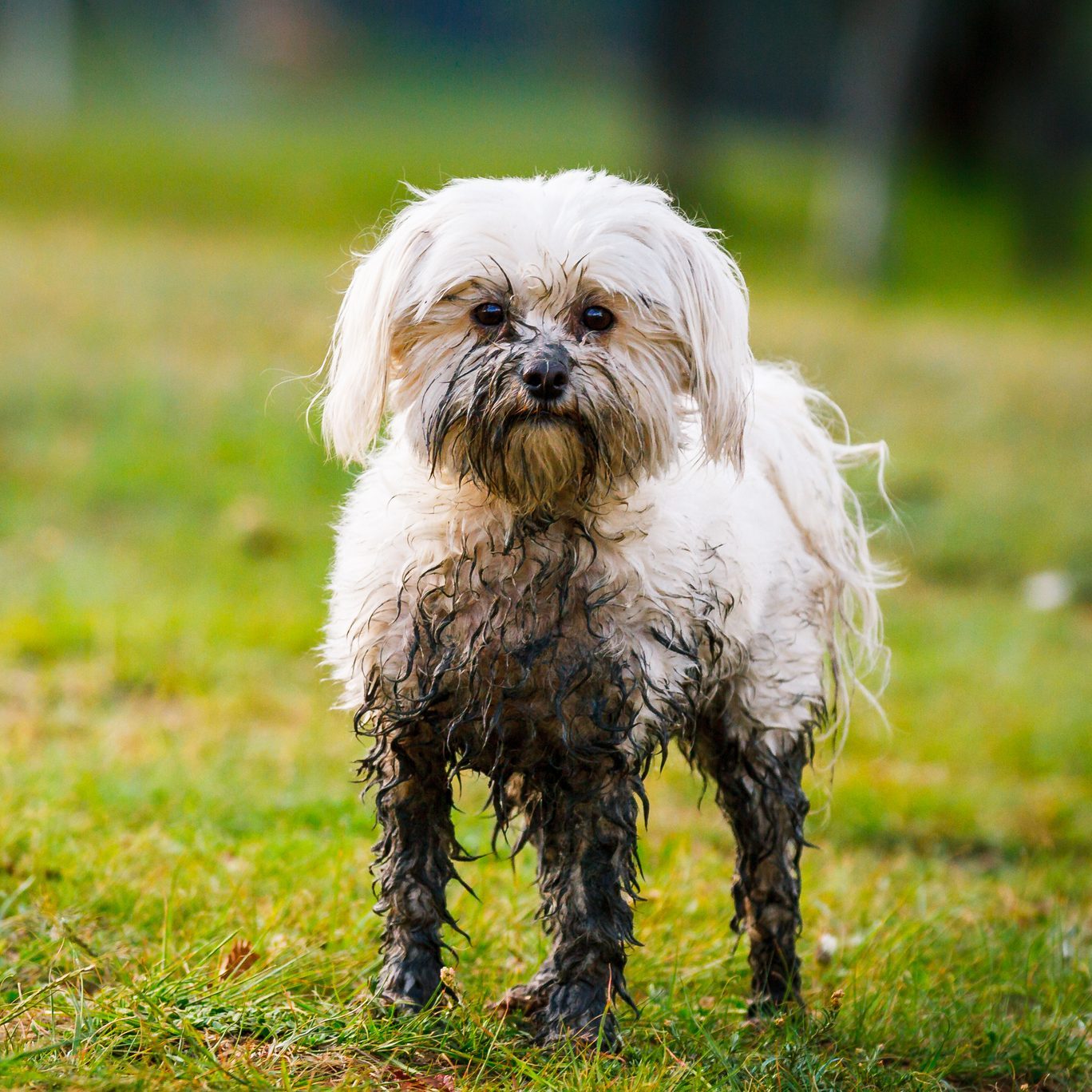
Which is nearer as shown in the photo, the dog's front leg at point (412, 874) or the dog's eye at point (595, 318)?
the dog's eye at point (595, 318)

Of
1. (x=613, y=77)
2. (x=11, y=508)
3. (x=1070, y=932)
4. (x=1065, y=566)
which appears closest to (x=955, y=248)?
(x=613, y=77)

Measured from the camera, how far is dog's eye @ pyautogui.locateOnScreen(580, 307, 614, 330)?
329 cm

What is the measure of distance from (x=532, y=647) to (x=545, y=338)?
676mm

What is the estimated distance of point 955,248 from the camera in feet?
79.6

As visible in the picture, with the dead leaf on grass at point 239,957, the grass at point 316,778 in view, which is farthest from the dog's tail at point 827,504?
the dead leaf on grass at point 239,957

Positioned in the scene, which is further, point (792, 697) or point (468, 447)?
point (792, 697)

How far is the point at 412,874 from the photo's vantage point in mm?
3592

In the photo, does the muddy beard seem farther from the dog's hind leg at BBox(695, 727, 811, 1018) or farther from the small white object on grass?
the small white object on grass

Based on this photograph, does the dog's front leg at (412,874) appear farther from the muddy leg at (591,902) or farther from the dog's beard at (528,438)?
the dog's beard at (528,438)

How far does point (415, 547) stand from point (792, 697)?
1.18 m

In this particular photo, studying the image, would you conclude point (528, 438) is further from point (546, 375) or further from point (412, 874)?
point (412, 874)

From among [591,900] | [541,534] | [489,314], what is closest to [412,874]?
[591,900]

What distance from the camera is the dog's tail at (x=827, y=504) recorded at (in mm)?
4168

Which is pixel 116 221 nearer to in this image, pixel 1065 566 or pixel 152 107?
pixel 152 107
